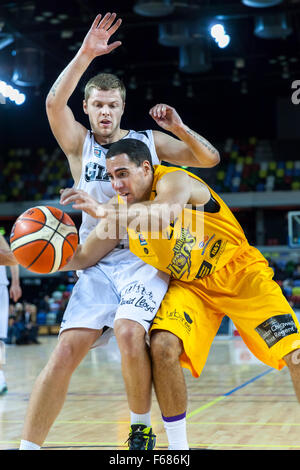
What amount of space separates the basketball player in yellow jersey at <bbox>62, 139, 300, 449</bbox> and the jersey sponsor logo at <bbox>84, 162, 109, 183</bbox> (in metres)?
0.30

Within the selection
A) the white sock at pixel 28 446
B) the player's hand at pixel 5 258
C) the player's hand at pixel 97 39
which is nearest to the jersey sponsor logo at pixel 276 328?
the white sock at pixel 28 446

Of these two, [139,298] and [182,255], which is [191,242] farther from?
[139,298]

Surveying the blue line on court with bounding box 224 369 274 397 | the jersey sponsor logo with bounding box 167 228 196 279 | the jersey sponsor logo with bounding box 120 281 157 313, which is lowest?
the blue line on court with bounding box 224 369 274 397

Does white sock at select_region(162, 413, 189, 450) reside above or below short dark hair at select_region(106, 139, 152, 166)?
below

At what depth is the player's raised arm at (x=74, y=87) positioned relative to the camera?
3.61m

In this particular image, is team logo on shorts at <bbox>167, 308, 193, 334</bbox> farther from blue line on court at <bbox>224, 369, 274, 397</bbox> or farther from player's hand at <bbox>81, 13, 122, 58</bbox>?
blue line on court at <bbox>224, 369, 274, 397</bbox>

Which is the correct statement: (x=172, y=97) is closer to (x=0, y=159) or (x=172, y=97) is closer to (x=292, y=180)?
(x=292, y=180)

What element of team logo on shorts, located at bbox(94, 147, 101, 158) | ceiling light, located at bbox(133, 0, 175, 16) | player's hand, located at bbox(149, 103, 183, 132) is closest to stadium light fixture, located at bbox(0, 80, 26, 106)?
ceiling light, located at bbox(133, 0, 175, 16)

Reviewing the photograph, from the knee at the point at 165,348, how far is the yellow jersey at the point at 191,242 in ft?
1.32

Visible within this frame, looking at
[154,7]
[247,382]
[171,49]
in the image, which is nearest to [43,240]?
[247,382]

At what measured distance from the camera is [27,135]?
24.3 meters

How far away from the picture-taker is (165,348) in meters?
3.26

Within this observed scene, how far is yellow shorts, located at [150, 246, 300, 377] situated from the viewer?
11.3 feet
